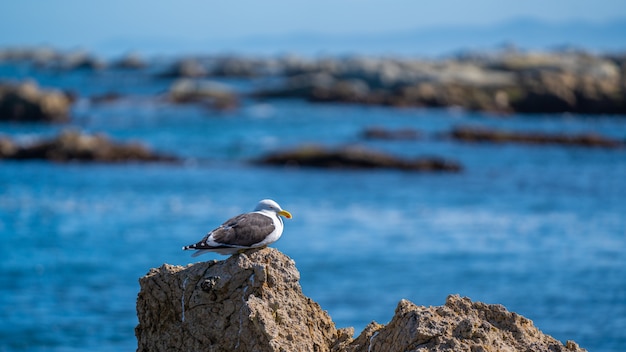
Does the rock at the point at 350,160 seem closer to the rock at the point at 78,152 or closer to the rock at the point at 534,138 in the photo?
the rock at the point at 78,152

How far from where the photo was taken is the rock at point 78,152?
3541 centimetres

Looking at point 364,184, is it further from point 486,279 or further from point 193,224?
point 486,279

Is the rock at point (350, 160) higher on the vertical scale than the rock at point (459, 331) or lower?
higher

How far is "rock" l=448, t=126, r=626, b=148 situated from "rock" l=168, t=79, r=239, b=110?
22904 millimetres

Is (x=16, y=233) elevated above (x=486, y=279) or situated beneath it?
elevated above

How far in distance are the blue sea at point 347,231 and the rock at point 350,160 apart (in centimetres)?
66

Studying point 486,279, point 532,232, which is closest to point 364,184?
point 532,232

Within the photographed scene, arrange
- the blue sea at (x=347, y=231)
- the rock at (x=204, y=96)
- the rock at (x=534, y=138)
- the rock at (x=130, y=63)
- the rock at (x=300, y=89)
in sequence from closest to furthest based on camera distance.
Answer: the blue sea at (x=347, y=231), the rock at (x=534, y=138), the rock at (x=204, y=96), the rock at (x=300, y=89), the rock at (x=130, y=63)

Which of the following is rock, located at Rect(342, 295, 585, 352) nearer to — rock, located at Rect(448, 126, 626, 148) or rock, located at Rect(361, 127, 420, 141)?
rock, located at Rect(448, 126, 626, 148)

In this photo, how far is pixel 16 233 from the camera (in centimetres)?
2373

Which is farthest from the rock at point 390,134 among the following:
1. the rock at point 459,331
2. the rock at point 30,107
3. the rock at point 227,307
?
the rock at point 459,331

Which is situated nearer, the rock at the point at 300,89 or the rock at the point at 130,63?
the rock at the point at 300,89

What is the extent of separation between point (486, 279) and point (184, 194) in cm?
1205

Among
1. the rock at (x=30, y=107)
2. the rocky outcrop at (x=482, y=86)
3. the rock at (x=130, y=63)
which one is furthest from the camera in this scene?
the rock at (x=130, y=63)
